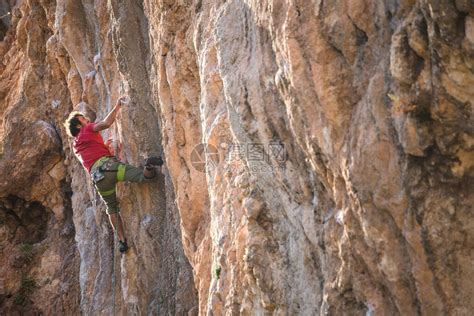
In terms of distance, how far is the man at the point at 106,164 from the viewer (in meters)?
6.84

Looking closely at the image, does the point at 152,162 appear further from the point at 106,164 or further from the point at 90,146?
the point at 90,146

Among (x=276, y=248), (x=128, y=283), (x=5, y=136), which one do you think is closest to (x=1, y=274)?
(x=5, y=136)

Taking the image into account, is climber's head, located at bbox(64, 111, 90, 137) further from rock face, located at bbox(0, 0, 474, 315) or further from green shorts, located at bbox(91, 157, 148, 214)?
green shorts, located at bbox(91, 157, 148, 214)

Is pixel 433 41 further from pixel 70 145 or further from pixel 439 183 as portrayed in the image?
pixel 70 145

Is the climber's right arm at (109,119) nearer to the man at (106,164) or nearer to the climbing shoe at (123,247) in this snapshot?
the man at (106,164)

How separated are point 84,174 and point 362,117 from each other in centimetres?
708

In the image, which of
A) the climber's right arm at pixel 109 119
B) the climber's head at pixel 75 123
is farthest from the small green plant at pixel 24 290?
the climber's right arm at pixel 109 119

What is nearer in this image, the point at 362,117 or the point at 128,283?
the point at 362,117

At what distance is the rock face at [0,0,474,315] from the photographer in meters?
2.91

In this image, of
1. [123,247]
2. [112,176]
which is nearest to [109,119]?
[112,176]

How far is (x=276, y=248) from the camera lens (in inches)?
162

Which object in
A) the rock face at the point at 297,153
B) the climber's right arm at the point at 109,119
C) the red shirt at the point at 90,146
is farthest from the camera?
the red shirt at the point at 90,146

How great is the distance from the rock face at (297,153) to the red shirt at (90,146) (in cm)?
30

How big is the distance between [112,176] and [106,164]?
163 millimetres
